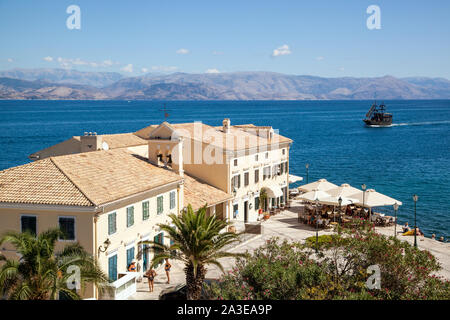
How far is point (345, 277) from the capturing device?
1678 centimetres

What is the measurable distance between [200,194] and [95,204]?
12.6 m

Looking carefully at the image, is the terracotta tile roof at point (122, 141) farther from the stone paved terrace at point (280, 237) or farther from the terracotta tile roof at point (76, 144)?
the stone paved terrace at point (280, 237)

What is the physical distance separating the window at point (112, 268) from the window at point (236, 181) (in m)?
14.3

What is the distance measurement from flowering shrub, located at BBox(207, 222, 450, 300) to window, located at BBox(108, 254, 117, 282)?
7003mm

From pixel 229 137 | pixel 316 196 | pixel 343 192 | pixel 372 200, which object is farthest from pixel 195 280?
pixel 343 192

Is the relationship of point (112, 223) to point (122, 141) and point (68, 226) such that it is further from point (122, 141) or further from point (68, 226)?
point (122, 141)

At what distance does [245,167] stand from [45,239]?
2238cm

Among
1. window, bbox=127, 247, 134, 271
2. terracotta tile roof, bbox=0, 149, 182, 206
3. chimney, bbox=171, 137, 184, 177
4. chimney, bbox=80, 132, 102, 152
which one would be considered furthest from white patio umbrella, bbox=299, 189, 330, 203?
window, bbox=127, 247, 134, 271

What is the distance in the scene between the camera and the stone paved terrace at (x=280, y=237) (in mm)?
23703

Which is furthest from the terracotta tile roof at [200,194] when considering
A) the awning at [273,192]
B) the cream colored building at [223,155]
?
the awning at [273,192]

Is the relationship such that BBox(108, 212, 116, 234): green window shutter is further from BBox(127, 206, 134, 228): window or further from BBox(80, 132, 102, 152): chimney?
BBox(80, 132, 102, 152): chimney

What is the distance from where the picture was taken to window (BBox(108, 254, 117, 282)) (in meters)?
21.8

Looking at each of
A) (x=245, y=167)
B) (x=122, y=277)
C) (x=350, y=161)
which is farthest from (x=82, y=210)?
(x=350, y=161)
